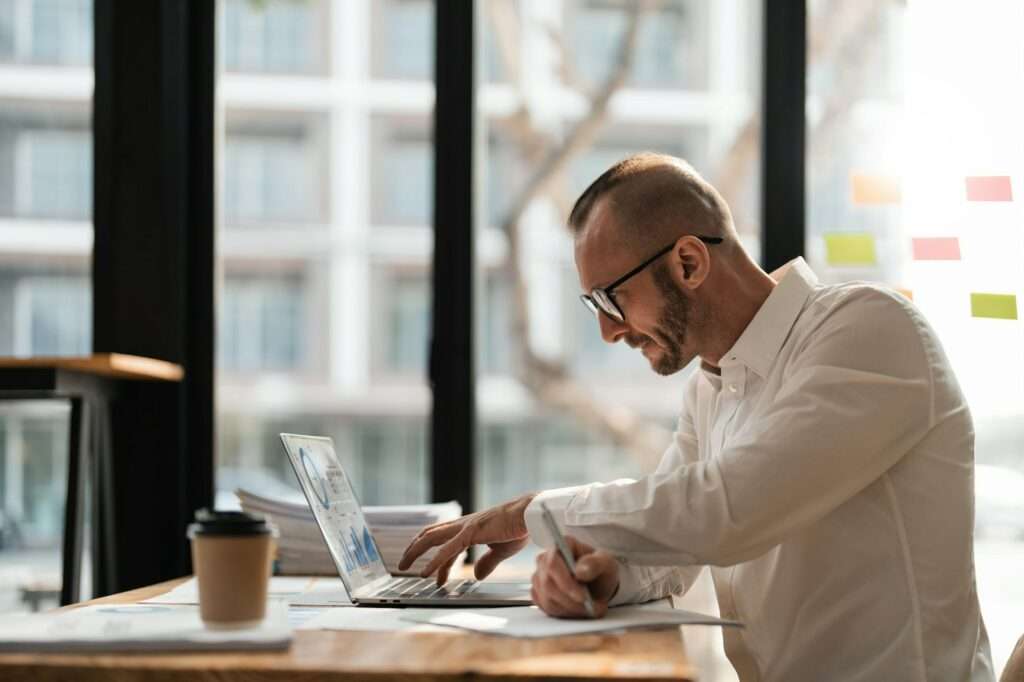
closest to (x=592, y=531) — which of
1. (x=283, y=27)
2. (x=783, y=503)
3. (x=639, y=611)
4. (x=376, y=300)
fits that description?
(x=639, y=611)

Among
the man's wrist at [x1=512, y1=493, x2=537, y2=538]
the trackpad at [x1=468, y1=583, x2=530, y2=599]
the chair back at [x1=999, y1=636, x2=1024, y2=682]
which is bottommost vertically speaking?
the chair back at [x1=999, y1=636, x2=1024, y2=682]

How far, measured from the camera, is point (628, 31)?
277 centimetres

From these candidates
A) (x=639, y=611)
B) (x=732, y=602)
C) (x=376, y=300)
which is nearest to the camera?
(x=639, y=611)

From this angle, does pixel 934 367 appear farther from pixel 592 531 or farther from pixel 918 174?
pixel 918 174

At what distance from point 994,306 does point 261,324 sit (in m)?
1.62

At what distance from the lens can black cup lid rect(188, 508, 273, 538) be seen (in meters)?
1.15

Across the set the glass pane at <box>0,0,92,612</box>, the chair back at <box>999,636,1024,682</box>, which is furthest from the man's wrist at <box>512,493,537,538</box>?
the glass pane at <box>0,0,92,612</box>

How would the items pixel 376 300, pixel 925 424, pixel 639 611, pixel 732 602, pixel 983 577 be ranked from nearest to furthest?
pixel 639 611, pixel 925 424, pixel 732 602, pixel 983 577, pixel 376 300

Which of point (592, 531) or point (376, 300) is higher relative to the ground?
point (376, 300)

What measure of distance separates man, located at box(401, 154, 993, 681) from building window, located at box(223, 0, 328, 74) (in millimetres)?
1234

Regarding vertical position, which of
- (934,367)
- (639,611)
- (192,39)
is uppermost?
(192,39)

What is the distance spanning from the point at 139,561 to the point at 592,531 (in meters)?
1.57

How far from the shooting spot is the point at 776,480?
4.75 feet

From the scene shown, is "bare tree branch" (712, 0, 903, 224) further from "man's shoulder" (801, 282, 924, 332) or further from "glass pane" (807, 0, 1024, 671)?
"man's shoulder" (801, 282, 924, 332)
